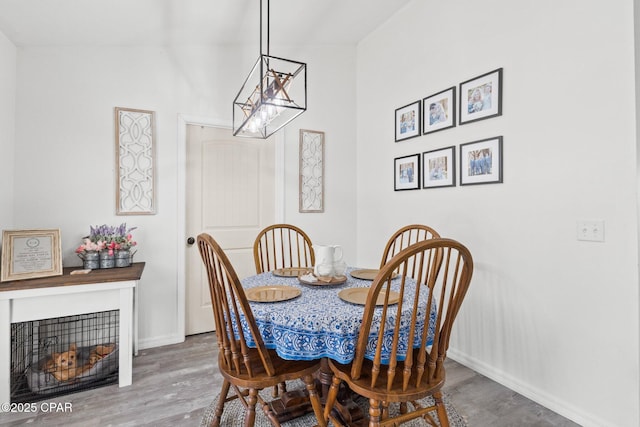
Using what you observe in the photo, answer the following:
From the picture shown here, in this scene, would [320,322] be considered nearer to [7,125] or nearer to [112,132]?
[112,132]

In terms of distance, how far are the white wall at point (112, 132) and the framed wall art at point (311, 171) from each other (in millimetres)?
86

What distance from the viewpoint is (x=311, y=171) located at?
3459 millimetres

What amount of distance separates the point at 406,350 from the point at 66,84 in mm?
2897

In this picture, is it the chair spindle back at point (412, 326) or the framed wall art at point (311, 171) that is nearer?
the chair spindle back at point (412, 326)

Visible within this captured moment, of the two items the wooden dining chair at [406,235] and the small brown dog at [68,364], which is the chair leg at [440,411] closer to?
the wooden dining chair at [406,235]

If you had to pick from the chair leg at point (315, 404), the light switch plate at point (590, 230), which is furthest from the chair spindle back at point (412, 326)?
the light switch plate at point (590, 230)

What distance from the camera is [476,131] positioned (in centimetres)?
234

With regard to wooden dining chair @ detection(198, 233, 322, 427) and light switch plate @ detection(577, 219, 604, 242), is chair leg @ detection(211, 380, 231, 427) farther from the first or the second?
light switch plate @ detection(577, 219, 604, 242)

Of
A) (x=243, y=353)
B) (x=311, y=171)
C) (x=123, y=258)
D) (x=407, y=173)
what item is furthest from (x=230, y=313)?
(x=311, y=171)

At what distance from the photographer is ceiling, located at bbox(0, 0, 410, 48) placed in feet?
6.70

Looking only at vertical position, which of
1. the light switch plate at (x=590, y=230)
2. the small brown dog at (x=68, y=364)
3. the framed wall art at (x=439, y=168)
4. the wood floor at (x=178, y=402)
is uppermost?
the framed wall art at (x=439, y=168)

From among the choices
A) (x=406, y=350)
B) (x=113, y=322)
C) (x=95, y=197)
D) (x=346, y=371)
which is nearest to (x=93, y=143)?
(x=95, y=197)

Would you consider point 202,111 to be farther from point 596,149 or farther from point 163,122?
point 596,149

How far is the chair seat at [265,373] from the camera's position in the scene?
1.31m
